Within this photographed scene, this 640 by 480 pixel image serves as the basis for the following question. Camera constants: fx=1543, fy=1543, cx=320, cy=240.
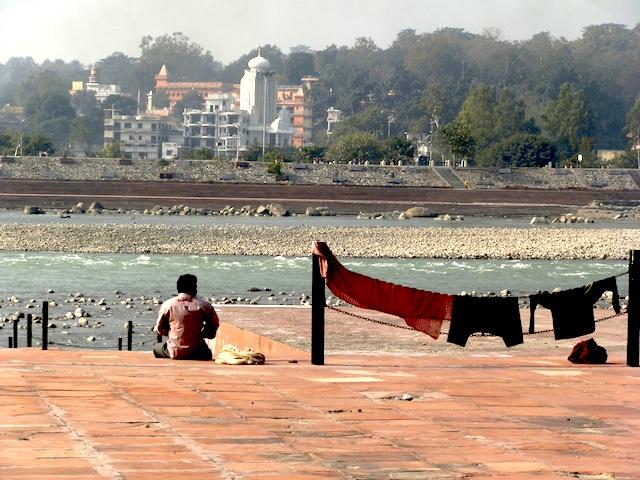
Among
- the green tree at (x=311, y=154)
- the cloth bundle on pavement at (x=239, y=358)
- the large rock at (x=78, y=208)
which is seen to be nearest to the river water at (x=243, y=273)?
the cloth bundle on pavement at (x=239, y=358)

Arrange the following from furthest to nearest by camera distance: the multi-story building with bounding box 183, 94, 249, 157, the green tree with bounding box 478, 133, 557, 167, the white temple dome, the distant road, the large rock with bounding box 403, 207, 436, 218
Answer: the white temple dome, the multi-story building with bounding box 183, 94, 249, 157, the green tree with bounding box 478, 133, 557, 167, the distant road, the large rock with bounding box 403, 207, 436, 218

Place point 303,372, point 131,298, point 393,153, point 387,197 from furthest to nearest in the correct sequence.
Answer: point 393,153 → point 387,197 → point 131,298 → point 303,372

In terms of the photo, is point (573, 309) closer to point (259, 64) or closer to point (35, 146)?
point (35, 146)

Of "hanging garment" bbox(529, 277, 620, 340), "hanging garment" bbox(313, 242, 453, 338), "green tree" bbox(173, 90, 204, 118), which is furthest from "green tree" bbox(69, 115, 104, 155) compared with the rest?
"hanging garment" bbox(313, 242, 453, 338)

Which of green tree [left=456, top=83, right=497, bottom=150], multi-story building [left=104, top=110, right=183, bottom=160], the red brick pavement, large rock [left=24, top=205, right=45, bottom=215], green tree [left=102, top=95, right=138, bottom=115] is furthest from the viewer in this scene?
green tree [left=102, top=95, right=138, bottom=115]

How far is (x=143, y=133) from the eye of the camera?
508 feet

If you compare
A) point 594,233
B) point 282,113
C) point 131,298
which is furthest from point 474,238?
point 282,113

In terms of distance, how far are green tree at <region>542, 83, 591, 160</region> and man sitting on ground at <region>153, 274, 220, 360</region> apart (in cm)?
10882

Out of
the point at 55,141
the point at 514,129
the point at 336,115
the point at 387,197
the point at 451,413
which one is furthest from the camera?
the point at 336,115

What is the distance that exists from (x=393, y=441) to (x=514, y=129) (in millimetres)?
116735

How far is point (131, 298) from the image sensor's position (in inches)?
1168

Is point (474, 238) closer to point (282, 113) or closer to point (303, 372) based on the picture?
point (303, 372)

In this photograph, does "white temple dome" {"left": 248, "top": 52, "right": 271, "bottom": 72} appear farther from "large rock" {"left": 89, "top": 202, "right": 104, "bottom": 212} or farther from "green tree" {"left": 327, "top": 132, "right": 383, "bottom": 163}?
"large rock" {"left": 89, "top": 202, "right": 104, "bottom": 212}

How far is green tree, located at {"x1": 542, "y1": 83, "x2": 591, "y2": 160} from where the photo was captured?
11912 centimetres
